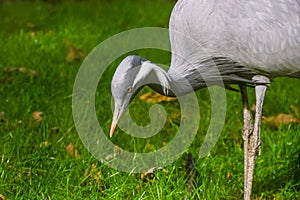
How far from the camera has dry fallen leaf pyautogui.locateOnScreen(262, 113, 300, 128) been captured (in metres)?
4.43

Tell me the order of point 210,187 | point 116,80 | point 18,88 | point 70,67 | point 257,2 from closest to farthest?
point 116,80, point 257,2, point 210,187, point 18,88, point 70,67

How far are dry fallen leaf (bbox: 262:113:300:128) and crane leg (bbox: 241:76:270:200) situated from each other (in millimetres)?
822

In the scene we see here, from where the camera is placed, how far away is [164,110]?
15.3ft

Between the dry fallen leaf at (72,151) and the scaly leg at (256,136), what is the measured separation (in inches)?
43.5

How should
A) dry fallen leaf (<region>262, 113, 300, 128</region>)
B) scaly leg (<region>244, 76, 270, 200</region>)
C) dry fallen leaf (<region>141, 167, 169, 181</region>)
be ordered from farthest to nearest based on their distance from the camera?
dry fallen leaf (<region>262, 113, 300, 128</region>)
dry fallen leaf (<region>141, 167, 169, 181</region>)
scaly leg (<region>244, 76, 270, 200</region>)

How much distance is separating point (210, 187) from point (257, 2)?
111 centimetres

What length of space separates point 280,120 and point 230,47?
1425 millimetres

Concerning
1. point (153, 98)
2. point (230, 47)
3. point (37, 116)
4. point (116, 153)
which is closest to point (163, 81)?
point (230, 47)

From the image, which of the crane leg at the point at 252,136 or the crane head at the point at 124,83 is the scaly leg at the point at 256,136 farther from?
the crane head at the point at 124,83

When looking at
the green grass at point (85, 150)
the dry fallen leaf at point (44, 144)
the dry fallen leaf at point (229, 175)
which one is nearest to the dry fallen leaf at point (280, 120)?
the green grass at point (85, 150)

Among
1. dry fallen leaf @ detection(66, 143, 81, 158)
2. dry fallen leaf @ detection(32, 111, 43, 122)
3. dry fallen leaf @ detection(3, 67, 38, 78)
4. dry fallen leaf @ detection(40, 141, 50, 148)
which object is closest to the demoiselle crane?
dry fallen leaf @ detection(66, 143, 81, 158)

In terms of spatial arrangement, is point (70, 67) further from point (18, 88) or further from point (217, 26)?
point (217, 26)

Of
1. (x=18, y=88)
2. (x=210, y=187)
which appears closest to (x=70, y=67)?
(x=18, y=88)

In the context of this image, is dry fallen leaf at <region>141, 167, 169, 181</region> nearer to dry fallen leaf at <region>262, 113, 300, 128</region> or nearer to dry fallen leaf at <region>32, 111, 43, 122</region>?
dry fallen leaf at <region>32, 111, 43, 122</region>
